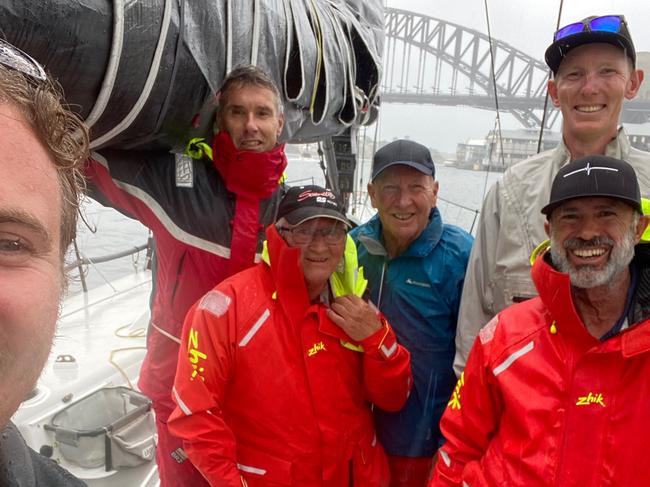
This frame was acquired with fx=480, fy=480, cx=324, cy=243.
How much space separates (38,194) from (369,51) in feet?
10.9

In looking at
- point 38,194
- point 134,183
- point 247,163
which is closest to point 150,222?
point 134,183

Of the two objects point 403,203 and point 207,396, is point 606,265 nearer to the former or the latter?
point 403,203

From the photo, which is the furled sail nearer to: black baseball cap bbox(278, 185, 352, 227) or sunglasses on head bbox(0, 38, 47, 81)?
sunglasses on head bbox(0, 38, 47, 81)

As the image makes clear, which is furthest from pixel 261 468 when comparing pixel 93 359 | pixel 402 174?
pixel 93 359

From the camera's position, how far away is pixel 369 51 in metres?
3.61

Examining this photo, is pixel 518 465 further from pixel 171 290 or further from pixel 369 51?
pixel 369 51

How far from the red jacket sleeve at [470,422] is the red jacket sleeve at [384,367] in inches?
8.3

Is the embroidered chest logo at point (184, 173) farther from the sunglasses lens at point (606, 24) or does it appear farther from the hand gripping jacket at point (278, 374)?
the sunglasses lens at point (606, 24)

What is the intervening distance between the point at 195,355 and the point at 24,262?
90cm

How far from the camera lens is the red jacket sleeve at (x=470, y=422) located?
134cm

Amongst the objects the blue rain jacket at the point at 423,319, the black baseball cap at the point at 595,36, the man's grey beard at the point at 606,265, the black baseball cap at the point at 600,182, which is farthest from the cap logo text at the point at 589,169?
the blue rain jacket at the point at 423,319

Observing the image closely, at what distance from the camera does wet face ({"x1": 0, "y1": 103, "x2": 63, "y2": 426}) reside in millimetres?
595

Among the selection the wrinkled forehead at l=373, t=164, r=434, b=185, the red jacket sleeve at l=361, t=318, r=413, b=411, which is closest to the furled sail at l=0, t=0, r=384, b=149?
the wrinkled forehead at l=373, t=164, r=434, b=185

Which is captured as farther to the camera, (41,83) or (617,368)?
(617,368)
